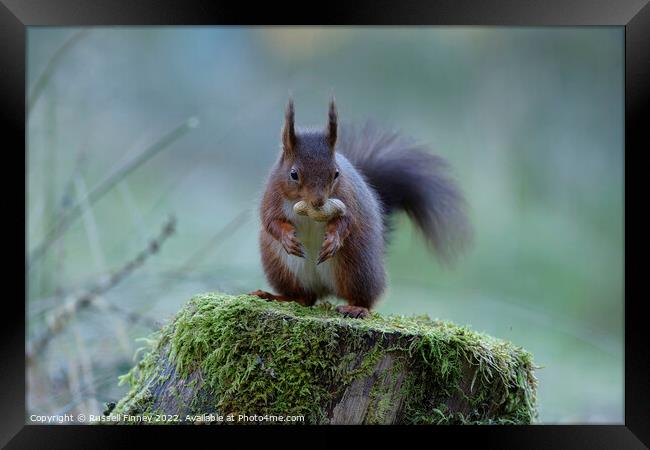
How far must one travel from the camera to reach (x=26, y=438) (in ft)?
4.89

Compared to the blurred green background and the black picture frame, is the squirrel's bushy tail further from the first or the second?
the black picture frame

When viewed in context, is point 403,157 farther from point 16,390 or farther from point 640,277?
point 16,390

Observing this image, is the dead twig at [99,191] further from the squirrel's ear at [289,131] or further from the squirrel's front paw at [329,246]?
the squirrel's front paw at [329,246]

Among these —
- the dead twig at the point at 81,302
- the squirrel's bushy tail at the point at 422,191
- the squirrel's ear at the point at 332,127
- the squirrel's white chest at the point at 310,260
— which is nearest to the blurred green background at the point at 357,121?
the dead twig at the point at 81,302

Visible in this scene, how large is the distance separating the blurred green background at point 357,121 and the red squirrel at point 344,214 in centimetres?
24

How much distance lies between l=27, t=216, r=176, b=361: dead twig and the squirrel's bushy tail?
2.30 feet

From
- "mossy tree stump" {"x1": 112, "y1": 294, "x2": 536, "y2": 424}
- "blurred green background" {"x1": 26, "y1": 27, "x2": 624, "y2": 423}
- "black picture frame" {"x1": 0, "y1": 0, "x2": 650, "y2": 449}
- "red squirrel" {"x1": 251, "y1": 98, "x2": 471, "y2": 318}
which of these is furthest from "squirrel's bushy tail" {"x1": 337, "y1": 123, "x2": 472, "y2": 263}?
"black picture frame" {"x1": 0, "y1": 0, "x2": 650, "y2": 449}

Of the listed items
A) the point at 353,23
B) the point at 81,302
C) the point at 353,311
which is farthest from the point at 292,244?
the point at 81,302

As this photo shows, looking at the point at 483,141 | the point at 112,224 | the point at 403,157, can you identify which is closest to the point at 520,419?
the point at 403,157

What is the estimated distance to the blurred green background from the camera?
8.75ft

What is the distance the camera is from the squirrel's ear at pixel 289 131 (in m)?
1.73

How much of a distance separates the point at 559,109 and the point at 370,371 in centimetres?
263

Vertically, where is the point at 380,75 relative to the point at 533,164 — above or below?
above

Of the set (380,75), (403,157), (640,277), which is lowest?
(640,277)
